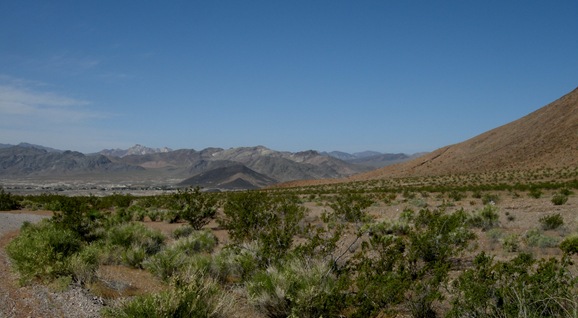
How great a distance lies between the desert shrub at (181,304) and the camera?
6035mm

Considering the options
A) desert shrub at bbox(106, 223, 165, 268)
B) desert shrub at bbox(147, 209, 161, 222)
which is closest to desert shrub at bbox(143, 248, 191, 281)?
desert shrub at bbox(106, 223, 165, 268)

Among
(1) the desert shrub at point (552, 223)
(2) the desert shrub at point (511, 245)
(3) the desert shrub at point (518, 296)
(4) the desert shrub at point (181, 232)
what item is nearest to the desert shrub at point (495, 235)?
(2) the desert shrub at point (511, 245)

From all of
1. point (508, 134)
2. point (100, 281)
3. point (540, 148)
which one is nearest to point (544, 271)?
point (100, 281)

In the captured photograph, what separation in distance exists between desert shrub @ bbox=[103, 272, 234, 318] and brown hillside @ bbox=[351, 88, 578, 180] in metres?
66.5

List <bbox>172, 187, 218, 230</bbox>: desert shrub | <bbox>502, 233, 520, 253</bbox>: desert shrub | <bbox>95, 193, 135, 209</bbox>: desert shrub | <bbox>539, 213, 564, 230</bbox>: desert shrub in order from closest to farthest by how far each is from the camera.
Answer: <bbox>502, 233, 520, 253</bbox>: desert shrub
<bbox>539, 213, 564, 230</bbox>: desert shrub
<bbox>172, 187, 218, 230</bbox>: desert shrub
<bbox>95, 193, 135, 209</bbox>: desert shrub

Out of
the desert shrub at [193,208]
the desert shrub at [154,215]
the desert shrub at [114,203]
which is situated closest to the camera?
the desert shrub at [193,208]

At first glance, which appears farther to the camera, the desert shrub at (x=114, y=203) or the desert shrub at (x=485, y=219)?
the desert shrub at (x=114, y=203)

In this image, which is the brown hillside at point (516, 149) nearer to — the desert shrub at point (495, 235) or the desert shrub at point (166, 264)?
the desert shrub at point (495, 235)

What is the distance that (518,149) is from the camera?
3078 inches

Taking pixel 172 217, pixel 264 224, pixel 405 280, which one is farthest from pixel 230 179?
pixel 405 280

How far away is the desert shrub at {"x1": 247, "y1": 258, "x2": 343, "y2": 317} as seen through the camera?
6.94m

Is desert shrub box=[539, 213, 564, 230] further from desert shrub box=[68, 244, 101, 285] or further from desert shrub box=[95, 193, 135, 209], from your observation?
desert shrub box=[95, 193, 135, 209]

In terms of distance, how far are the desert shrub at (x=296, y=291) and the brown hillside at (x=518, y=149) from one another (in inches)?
2547

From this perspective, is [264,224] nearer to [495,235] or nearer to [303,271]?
[303,271]
